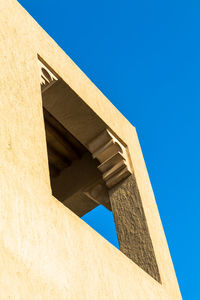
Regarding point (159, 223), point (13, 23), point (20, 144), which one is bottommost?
point (159, 223)

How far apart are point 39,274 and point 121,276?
3.52 ft

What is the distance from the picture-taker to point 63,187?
662cm

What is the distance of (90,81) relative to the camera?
5953 mm

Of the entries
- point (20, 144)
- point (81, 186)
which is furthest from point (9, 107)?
point (81, 186)

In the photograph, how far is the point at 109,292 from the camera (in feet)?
11.4

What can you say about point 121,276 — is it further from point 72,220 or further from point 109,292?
point 72,220

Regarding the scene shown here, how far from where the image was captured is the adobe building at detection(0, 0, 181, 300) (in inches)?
116

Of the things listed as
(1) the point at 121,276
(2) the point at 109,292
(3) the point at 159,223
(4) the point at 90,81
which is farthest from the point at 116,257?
(4) the point at 90,81

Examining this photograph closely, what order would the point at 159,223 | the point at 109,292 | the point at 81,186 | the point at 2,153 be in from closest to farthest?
the point at 2,153
the point at 109,292
the point at 159,223
the point at 81,186

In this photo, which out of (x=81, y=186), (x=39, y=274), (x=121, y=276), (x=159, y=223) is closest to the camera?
(x=39, y=274)

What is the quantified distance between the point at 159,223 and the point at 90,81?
1.76 metres

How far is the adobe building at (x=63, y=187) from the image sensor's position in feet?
9.68

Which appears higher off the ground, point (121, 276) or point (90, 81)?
point (90, 81)

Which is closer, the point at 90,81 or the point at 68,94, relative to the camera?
the point at 68,94
